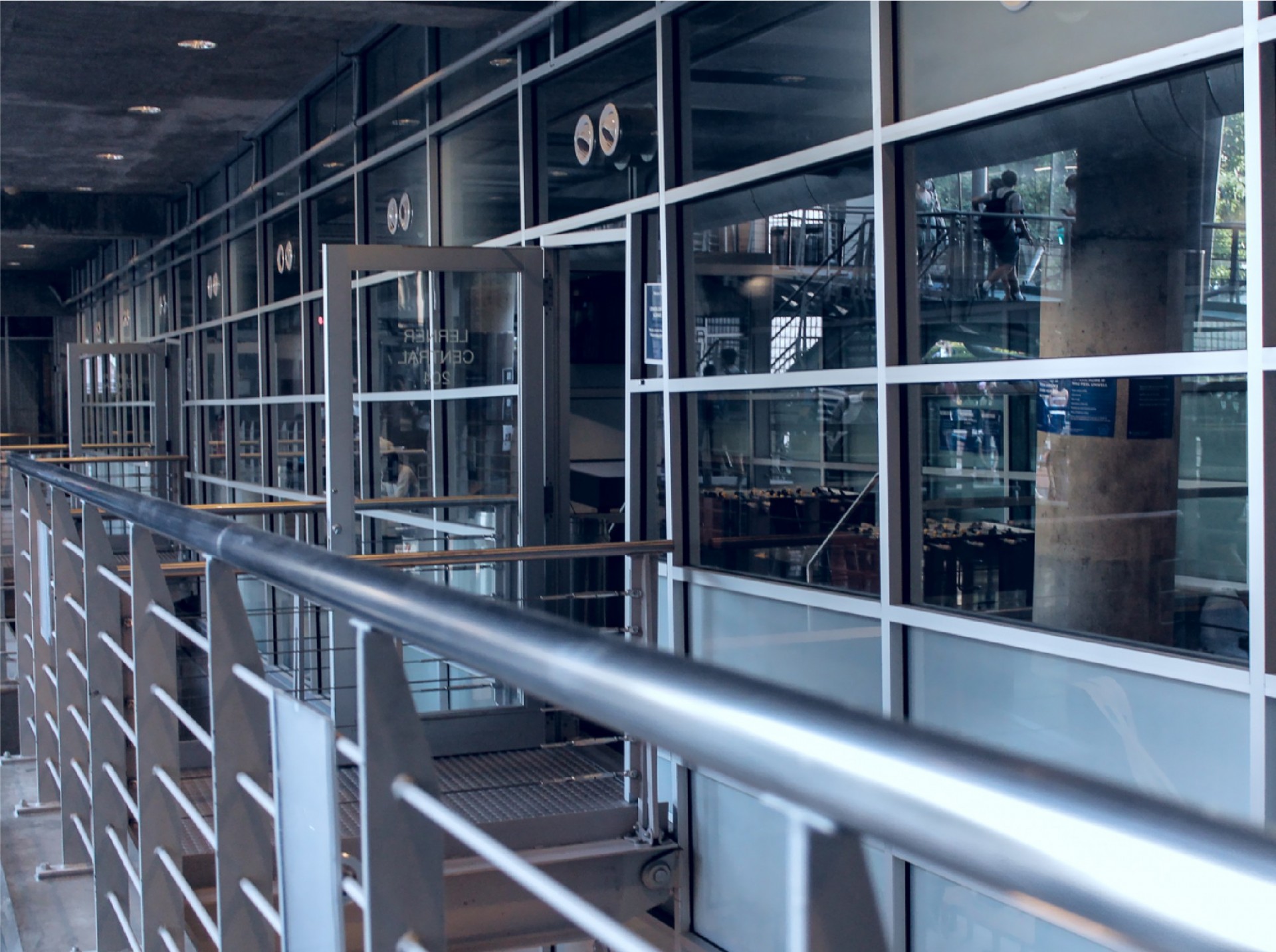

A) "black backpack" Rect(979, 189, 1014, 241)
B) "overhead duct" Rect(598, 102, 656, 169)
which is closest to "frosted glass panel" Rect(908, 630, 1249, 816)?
"black backpack" Rect(979, 189, 1014, 241)

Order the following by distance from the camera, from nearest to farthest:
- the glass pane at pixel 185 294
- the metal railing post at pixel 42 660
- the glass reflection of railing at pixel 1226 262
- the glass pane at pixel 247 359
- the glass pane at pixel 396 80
Answer: the glass reflection of railing at pixel 1226 262
the metal railing post at pixel 42 660
the glass pane at pixel 396 80
the glass pane at pixel 247 359
the glass pane at pixel 185 294

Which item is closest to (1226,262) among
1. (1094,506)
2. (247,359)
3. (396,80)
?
(1094,506)

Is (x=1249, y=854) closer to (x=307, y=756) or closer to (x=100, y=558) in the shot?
(x=307, y=756)

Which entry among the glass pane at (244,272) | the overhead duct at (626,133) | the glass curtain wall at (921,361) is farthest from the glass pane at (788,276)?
the glass pane at (244,272)

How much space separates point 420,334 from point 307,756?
444 centimetres

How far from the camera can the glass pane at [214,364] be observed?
32.6 ft

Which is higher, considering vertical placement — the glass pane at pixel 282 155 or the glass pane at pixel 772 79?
the glass pane at pixel 282 155

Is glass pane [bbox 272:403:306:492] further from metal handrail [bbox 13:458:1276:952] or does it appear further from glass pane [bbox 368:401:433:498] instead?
metal handrail [bbox 13:458:1276:952]

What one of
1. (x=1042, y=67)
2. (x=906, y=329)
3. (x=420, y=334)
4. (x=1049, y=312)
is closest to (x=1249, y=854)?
(x=1049, y=312)

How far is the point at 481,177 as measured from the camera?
18.4 feet

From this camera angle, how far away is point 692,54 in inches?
163

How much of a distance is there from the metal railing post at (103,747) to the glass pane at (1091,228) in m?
1.89

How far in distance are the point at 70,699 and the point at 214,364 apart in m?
7.84

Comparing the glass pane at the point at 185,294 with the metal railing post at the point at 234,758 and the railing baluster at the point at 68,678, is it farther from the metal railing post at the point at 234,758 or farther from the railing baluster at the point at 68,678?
the metal railing post at the point at 234,758
